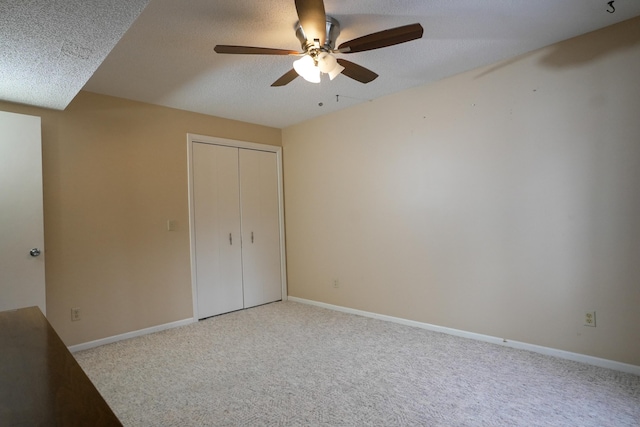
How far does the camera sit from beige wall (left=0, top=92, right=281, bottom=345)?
2.99m

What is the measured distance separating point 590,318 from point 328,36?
277cm

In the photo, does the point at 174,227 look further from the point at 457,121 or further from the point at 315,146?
the point at 457,121

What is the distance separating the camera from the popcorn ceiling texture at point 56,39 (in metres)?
1.59

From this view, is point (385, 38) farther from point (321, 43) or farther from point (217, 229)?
point (217, 229)

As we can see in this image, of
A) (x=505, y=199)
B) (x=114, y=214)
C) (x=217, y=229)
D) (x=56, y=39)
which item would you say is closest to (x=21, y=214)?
(x=114, y=214)

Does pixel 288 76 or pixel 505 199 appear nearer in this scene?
pixel 288 76

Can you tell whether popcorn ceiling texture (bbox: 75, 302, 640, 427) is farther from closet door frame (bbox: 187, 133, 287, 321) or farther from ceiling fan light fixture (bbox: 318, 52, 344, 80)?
ceiling fan light fixture (bbox: 318, 52, 344, 80)

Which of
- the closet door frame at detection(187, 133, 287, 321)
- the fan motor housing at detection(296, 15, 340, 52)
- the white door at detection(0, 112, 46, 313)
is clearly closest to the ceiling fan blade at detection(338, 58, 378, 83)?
the fan motor housing at detection(296, 15, 340, 52)

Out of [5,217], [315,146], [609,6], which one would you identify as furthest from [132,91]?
[609,6]

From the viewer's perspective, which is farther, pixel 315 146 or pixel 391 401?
pixel 315 146

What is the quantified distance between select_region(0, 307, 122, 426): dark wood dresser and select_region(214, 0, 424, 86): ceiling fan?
169 centimetres

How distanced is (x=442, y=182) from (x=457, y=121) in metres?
0.58

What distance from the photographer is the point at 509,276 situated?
9.34 feet

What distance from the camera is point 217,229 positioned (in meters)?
4.08
